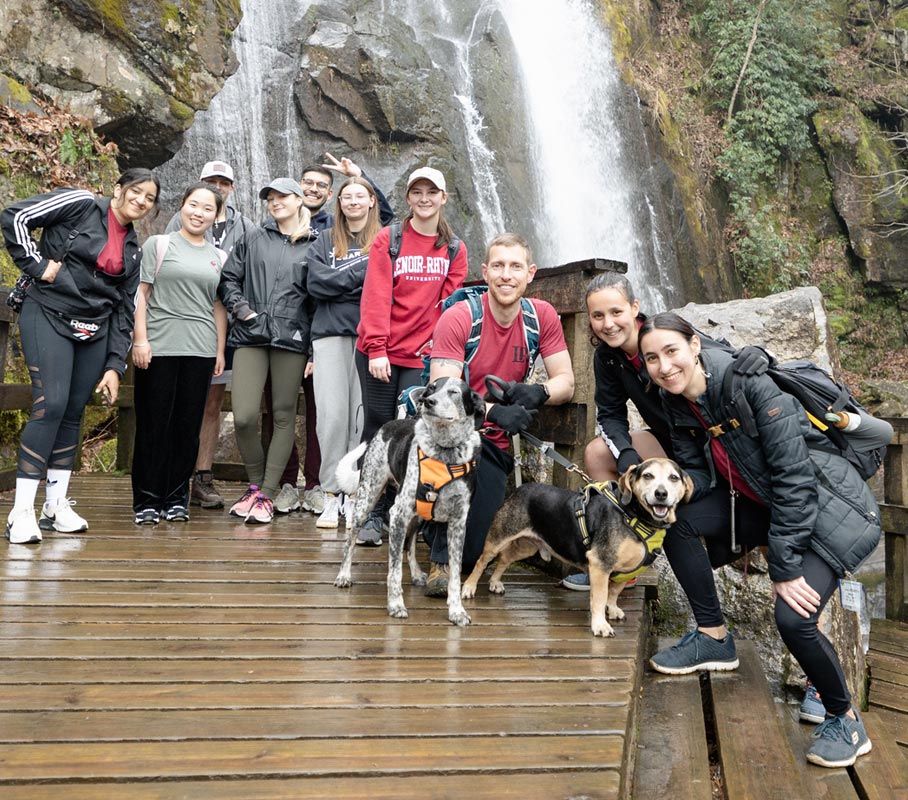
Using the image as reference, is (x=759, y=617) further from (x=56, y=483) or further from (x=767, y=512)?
(x=56, y=483)

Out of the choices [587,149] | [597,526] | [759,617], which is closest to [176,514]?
[597,526]

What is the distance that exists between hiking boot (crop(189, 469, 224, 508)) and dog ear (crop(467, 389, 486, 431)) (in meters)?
2.66

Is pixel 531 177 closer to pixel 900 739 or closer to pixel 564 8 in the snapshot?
pixel 564 8

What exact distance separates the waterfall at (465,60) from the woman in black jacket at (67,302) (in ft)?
38.7

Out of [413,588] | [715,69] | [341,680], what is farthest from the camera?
[715,69]

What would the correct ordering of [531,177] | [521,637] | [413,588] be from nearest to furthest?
[521,637]
[413,588]
[531,177]

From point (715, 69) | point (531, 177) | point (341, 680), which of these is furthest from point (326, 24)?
point (341, 680)

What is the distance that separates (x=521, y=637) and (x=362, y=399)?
6.09 feet

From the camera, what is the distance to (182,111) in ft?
34.5

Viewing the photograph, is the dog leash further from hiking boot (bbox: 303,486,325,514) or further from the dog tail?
hiking boot (bbox: 303,486,325,514)

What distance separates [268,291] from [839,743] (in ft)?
12.2

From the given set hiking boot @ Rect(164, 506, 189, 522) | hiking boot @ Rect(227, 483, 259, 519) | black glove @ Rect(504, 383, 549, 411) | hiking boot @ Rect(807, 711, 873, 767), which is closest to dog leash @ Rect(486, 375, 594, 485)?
black glove @ Rect(504, 383, 549, 411)

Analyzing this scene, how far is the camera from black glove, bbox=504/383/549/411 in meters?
3.71

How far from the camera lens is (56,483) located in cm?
457
